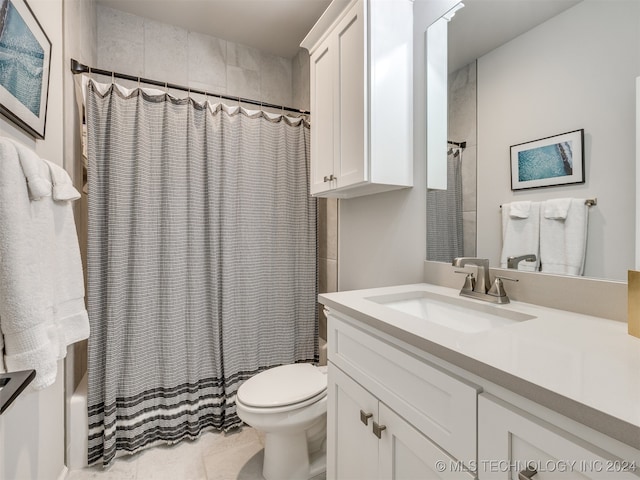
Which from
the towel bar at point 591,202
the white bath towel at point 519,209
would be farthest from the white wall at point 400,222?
the towel bar at point 591,202

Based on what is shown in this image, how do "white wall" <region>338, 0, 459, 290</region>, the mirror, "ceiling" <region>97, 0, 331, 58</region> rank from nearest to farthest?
1. the mirror
2. "white wall" <region>338, 0, 459, 290</region>
3. "ceiling" <region>97, 0, 331, 58</region>

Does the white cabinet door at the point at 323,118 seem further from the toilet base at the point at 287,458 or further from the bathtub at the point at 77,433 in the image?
the bathtub at the point at 77,433

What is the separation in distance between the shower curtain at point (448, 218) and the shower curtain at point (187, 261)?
914 mm

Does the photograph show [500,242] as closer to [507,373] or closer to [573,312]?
[573,312]

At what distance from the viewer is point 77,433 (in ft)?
4.88

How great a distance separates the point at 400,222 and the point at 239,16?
1842 mm

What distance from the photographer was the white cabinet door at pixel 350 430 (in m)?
0.88

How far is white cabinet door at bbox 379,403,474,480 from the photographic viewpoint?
646 mm

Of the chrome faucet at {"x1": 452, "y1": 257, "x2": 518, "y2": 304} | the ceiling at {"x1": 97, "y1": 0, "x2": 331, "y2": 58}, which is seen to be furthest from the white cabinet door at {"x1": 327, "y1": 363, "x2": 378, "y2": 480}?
the ceiling at {"x1": 97, "y1": 0, "x2": 331, "y2": 58}

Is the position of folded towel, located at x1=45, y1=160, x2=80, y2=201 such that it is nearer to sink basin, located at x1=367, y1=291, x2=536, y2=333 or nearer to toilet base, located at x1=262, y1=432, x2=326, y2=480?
sink basin, located at x1=367, y1=291, x2=536, y2=333

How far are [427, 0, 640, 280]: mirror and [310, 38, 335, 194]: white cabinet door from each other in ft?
1.61

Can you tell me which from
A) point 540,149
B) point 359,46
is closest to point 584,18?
point 540,149

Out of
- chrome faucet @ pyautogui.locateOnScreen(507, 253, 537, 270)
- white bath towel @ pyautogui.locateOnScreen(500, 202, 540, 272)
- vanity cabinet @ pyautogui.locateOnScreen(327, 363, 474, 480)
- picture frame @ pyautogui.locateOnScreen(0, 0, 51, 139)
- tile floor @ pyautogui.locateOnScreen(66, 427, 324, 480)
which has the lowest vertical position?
tile floor @ pyautogui.locateOnScreen(66, 427, 324, 480)

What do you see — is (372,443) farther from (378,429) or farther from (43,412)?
(43,412)
